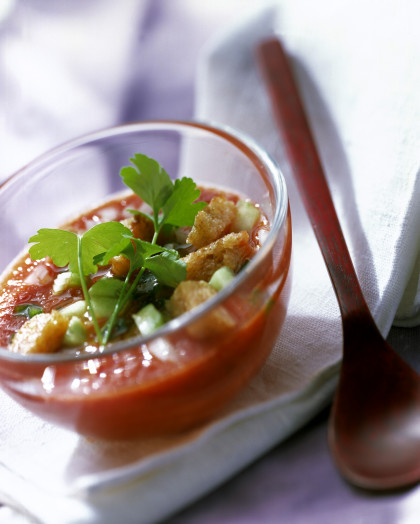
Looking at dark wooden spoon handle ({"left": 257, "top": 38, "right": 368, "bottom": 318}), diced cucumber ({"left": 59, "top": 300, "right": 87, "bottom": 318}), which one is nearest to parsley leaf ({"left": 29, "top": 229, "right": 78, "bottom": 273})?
diced cucumber ({"left": 59, "top": 300, "right": 87, "bottom": 318})

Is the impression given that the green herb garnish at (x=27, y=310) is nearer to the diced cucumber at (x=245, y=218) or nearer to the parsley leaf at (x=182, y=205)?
the parsley leaf at (x=182, y=205)

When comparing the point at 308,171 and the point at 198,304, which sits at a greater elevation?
the point at 198,304

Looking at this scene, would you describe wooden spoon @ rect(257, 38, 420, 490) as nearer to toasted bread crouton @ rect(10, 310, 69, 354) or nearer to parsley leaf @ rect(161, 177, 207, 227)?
parsley leaf @ rect(161, 177, 207, 227)

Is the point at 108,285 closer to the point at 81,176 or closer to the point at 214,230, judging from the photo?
the point at 214,230

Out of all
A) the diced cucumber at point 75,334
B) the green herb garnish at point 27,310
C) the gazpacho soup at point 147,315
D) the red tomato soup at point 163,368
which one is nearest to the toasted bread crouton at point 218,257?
the gazpacho soup at point 147,315

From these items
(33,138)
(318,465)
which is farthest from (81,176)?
(318,465)

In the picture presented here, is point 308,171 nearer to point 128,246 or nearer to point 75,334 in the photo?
point 128,246

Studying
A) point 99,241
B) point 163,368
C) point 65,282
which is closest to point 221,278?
point 163,368
